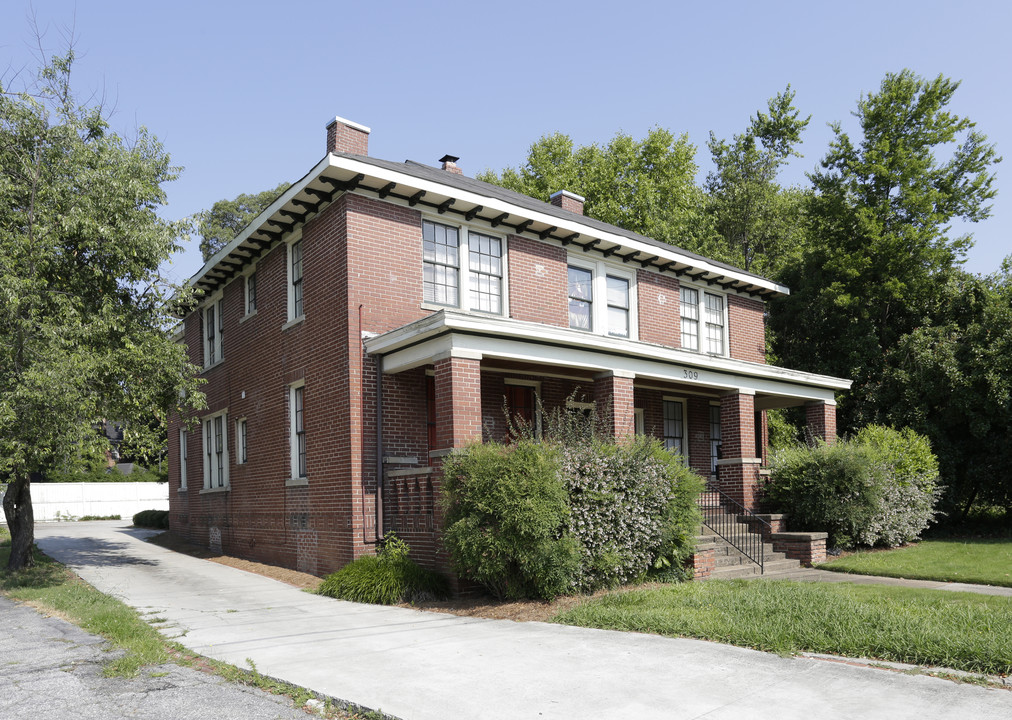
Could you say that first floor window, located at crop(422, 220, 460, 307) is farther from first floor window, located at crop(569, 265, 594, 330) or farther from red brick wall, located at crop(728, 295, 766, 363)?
red brick wall, located at crop(728, 295, 766, 363)

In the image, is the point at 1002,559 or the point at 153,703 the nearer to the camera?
the point at 153,703

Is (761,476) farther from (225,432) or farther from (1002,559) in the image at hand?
(225,432)

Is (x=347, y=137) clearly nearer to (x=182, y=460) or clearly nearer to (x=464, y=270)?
(x=464, y=270)

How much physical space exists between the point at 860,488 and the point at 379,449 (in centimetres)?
951

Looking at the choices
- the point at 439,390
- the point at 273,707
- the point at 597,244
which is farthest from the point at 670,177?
the point at 273,707

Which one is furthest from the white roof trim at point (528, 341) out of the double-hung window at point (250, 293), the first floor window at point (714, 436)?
the double-hung window at point (250, 293)

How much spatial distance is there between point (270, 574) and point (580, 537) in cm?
728

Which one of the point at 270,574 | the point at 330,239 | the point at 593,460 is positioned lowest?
the point at 270,574

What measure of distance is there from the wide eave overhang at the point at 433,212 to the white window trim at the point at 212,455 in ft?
11.2

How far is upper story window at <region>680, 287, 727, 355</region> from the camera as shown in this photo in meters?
19.6

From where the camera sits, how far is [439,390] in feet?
38.8

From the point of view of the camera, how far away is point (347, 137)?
15.4 m

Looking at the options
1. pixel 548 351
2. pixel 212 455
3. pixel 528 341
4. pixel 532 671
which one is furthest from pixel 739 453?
pixel 212 455

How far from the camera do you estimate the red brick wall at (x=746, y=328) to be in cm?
2077
